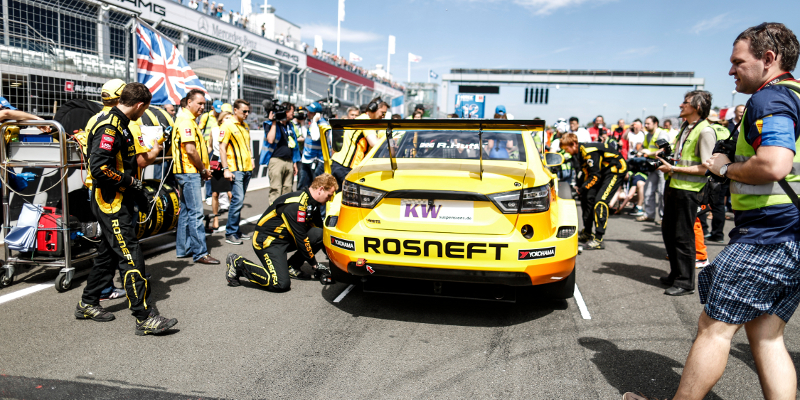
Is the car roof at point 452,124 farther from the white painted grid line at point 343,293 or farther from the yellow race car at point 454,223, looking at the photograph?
the white painted grid line at point 343,293

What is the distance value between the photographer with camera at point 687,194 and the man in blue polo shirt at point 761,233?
2526 millimetres

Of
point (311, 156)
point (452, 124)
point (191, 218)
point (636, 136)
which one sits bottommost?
point (191, 218)

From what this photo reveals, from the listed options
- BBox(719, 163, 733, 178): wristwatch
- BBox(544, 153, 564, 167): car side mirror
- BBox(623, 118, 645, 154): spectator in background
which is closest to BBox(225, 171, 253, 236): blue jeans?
BBox(544, 153, 564, 167): car side mirror

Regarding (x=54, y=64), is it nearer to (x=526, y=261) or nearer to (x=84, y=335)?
(x=84, y=335)

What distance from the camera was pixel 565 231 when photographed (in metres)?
3.74

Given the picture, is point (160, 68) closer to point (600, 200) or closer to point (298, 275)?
point (298, 275)

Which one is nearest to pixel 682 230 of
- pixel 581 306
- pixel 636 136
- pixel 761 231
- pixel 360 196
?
pixel 581 306

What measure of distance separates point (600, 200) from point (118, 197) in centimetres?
560

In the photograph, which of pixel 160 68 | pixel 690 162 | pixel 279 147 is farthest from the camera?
pixel 160 68

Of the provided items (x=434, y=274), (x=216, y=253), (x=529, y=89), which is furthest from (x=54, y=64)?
(x=529, y=89)

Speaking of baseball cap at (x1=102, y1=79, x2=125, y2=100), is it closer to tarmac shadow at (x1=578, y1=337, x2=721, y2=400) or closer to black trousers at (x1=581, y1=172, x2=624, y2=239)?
tarmac shadow at (x1=578, y1=337, x2=721, y2=400)

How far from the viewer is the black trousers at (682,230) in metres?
4.72

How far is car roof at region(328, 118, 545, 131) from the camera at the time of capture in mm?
3367

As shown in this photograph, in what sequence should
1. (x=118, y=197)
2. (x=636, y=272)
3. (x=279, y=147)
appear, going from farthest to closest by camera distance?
(x=279, y=147), (x=636, y=272), (x=118, y=197)
